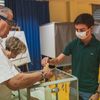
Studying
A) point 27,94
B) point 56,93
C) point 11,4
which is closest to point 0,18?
point 27,94

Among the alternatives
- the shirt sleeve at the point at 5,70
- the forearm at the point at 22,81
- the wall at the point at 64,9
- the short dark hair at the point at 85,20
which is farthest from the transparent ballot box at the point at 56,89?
the wall at the point at 64,9

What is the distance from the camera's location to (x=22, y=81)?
1.33m

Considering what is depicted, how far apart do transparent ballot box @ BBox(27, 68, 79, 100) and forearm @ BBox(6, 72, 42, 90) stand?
96 millimetres

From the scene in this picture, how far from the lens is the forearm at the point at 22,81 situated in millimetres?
1312

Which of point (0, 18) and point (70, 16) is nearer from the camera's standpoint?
point (0, 18)

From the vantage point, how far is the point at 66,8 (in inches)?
200

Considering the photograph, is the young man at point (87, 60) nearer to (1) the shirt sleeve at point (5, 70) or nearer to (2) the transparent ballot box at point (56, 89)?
(2) the transparent ballot box at point (56, 89)

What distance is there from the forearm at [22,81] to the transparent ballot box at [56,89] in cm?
10

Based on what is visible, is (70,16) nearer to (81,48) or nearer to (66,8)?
(66,8)

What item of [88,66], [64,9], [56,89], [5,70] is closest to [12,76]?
[5,70]

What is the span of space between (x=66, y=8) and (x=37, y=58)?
1.35 meters

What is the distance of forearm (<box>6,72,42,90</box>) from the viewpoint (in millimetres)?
1312

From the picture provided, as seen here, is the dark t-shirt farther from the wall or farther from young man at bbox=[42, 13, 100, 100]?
the wall

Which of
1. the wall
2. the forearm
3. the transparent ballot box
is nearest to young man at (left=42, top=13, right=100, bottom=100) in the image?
the transparent ballot box
